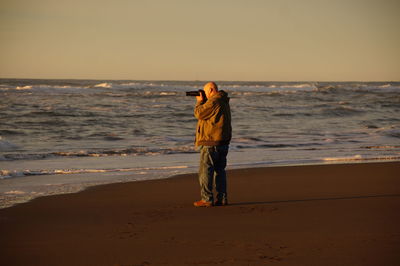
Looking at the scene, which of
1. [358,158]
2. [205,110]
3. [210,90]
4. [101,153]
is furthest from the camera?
[101,153]

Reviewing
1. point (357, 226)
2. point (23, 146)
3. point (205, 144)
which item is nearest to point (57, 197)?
point (205, 144)

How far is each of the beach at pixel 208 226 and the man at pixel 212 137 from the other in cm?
24

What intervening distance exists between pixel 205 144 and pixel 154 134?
991 centimetres

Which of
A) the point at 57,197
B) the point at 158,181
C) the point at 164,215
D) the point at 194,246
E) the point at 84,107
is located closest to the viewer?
the point at 194,246

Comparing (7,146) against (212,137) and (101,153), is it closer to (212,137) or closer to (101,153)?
(101,153)

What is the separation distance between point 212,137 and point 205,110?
0.33 m

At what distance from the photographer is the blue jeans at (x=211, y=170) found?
6488 mm

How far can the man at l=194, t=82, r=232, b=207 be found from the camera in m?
6.42

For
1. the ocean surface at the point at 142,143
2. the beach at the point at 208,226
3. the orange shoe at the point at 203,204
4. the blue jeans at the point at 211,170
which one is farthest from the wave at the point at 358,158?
the orange shoe at the point at 203,204

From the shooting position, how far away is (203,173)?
657 centimetres

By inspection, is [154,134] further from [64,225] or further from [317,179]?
[64,225]

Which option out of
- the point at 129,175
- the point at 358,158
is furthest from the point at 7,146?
the point at 358,158

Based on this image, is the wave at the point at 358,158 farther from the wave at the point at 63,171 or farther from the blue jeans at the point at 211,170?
the blue jeans at the point at 211,170

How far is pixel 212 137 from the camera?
6488 mm
